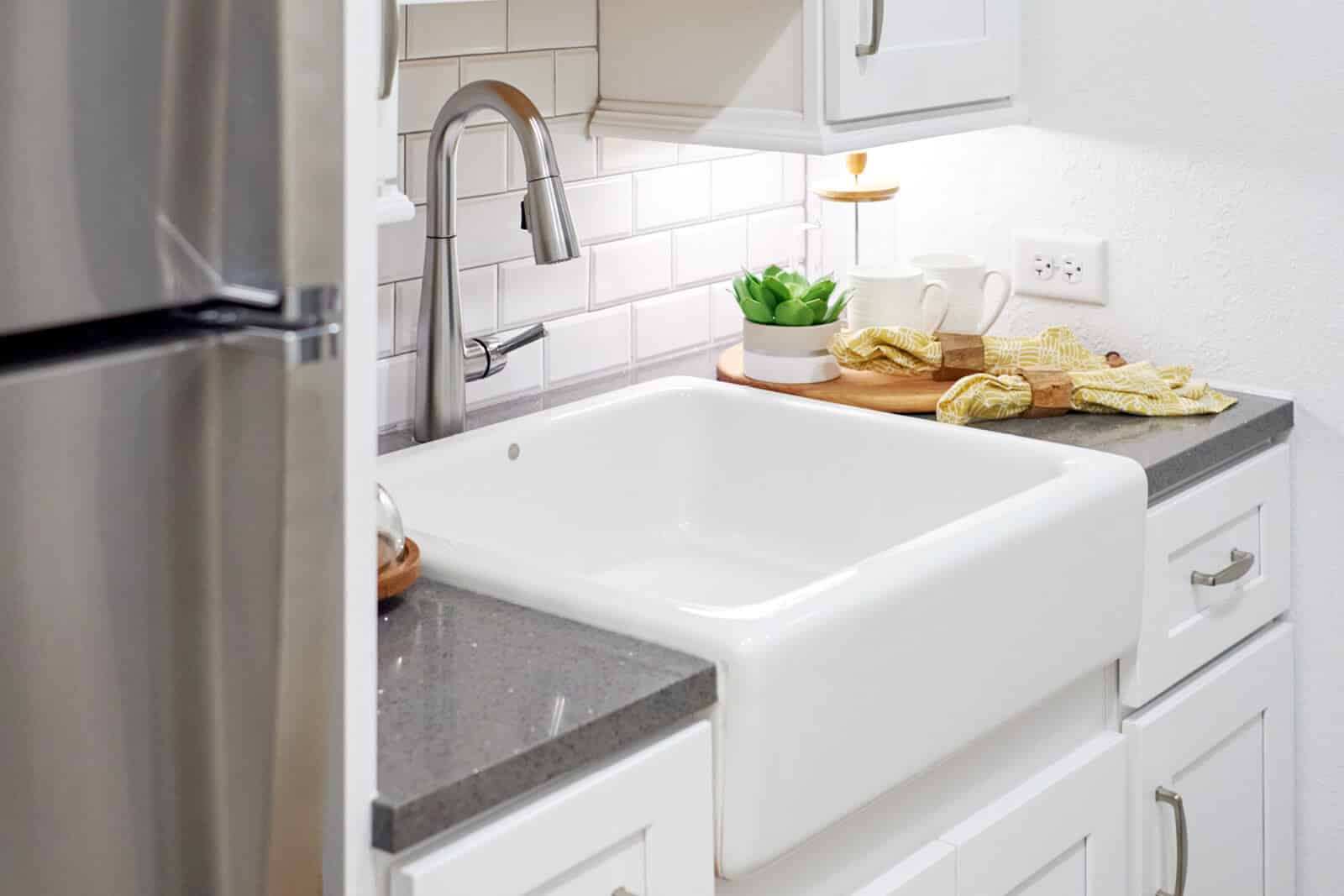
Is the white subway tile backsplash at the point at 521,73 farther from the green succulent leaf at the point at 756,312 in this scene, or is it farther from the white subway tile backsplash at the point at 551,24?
the green succulent leaf at the point at 756,312

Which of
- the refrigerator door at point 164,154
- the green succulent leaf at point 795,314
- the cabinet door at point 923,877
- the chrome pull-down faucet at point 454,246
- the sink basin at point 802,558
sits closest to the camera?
the refrigerator door at point 164,154

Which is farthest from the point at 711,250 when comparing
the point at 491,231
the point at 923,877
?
the point at 923,877

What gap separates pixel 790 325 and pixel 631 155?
1.11ft

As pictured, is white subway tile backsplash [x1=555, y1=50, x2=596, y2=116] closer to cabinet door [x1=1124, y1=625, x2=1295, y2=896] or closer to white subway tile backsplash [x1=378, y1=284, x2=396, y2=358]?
white subway tile backsplash [x1=378, y1=284, x2=396, y2=358]

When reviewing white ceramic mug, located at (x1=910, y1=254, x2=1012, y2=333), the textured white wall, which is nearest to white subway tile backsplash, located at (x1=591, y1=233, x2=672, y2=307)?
white ceramic mug, located at (x1=910, y1=254, x2=1012, y2=333)

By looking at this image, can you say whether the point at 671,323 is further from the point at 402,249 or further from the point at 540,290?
the point at 402,249

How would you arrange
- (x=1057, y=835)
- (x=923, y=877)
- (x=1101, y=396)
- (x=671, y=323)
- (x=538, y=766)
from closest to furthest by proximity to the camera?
(x=538, y=766) → (x=923, y=877) → (x=1057, y=835) → (x=1101, y=396) → (x=671, y=323)

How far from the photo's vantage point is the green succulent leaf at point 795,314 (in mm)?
1795

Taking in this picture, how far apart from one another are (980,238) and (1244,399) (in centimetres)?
43

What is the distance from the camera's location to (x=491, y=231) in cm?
179

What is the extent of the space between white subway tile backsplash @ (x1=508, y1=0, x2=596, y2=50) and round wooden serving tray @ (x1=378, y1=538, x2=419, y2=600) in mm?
796

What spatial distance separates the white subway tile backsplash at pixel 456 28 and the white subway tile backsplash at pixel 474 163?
0.30 ft

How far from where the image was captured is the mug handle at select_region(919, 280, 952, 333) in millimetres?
1896

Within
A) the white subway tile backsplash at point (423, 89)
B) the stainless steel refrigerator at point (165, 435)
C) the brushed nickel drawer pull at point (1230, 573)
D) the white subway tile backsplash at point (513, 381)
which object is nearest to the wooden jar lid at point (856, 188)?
the white subway tile backsplash at point (513, 381)
